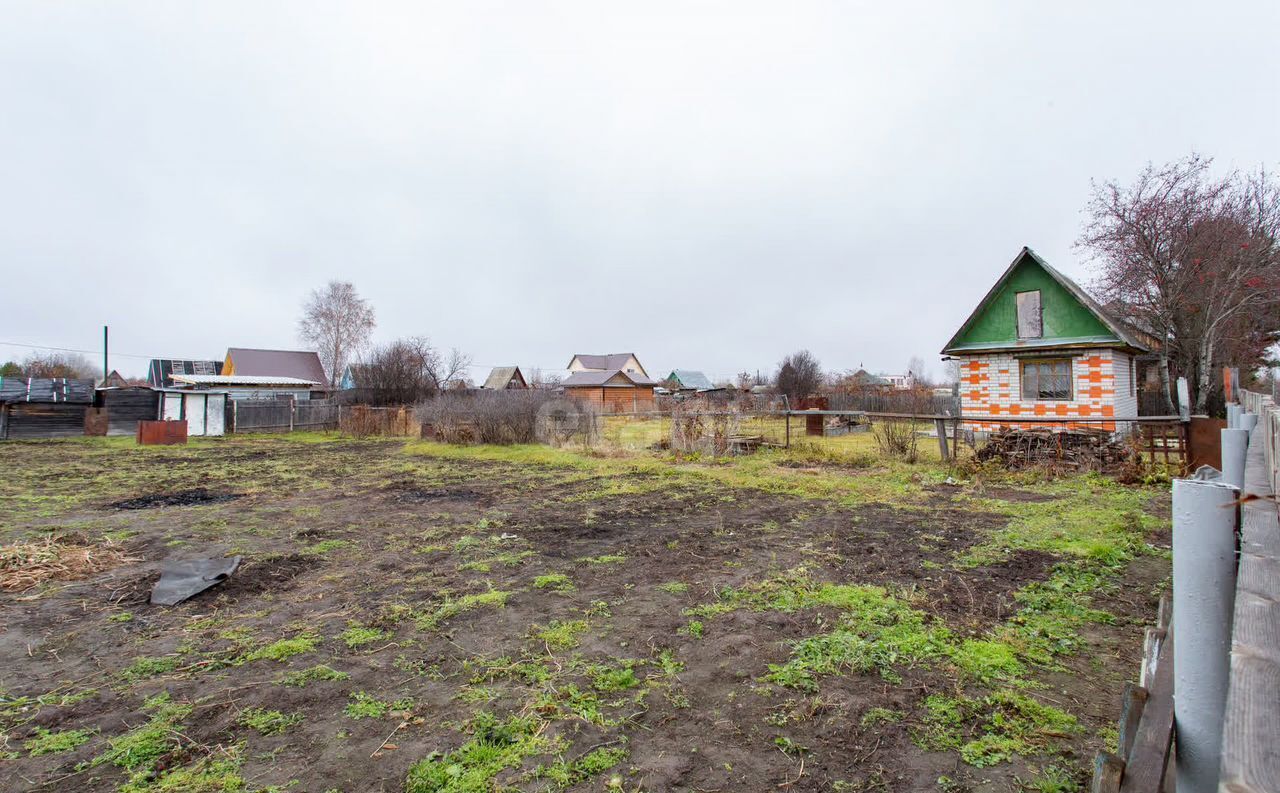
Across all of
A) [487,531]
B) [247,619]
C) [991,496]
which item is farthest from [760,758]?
[991,496]

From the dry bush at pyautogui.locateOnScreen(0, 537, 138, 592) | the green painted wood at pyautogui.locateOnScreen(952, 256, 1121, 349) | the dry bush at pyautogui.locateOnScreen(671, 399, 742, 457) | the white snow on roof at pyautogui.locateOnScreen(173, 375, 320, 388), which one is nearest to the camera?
the dry bush at pyautogui.locateOnScreen(0, 537, 138, 592)

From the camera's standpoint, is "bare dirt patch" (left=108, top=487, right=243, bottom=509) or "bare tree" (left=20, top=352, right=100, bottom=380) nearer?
"bare dirt patch" (left=108, top=487, right=243, bottom=509)

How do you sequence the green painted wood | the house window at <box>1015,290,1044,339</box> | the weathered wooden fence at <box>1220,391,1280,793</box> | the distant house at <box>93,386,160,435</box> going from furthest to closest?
the distant house at <box>93,386,160,435</box>
the house window at <box>1015,290,1044,339</box>
the green painted wood
the weathered wooden fence at <box>1220,391,1280,793</box>

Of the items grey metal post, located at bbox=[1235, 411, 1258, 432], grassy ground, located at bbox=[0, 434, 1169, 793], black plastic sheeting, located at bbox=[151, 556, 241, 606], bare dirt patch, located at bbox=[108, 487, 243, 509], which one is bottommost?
grassy ground, located at bbox=[0, 434, 1169, 793]

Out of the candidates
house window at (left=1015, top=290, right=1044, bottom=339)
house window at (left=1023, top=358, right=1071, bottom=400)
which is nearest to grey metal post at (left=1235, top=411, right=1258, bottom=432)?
house window at (left=1023, top=358, right=1071, bottom=400)

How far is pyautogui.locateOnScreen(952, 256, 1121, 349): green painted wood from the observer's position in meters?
15.2

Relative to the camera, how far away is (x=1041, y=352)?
623 inches

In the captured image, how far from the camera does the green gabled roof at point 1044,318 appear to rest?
14961 millimetres

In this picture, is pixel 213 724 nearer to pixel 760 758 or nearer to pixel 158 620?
pixel 158 620

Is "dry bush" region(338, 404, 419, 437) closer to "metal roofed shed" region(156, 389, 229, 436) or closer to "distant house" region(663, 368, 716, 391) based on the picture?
"metal roofed shed" region(156, 389, 229, 436)

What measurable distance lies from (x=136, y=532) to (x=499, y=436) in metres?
10.6

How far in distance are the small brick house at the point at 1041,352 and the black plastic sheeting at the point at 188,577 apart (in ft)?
53.7

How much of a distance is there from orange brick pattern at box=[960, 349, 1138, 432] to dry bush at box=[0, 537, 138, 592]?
1599 centimetres

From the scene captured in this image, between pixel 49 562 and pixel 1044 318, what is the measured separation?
67.3 feet
